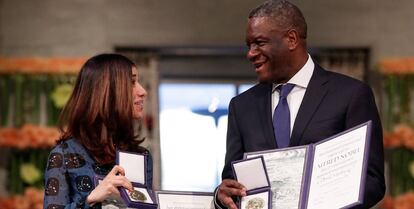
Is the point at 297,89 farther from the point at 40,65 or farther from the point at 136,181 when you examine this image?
the point at 40,65

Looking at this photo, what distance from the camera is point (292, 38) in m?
2.65

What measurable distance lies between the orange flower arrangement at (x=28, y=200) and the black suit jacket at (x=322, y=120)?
396 centimetres

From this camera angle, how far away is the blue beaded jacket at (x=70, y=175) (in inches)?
98.8

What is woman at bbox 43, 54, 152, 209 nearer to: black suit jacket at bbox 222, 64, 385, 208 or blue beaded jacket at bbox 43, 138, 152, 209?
blue beaded jacket at bbox 43, 138, 152, 209

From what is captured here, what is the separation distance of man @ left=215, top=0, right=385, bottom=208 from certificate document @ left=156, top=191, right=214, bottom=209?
0.38 feet

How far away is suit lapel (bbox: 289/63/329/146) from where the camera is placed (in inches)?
99.3

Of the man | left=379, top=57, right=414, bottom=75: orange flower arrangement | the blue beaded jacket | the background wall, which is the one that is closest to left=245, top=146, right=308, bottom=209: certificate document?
the man

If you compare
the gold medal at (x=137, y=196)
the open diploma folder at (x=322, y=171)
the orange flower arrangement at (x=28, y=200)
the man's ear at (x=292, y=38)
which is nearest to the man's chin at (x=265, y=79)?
the man's ear at (x=292, y=38)

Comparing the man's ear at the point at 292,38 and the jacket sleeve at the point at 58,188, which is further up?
the man's ear at the point at 292,38

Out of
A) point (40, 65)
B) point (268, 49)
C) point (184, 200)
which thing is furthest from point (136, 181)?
point (40, 65)

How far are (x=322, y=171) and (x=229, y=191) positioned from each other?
30 centimetres

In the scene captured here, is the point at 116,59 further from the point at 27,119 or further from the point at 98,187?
the point at 27,119

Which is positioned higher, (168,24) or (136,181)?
(168,24)

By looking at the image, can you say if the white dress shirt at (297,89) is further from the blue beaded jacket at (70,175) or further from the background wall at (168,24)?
the background wall at (168,24)
